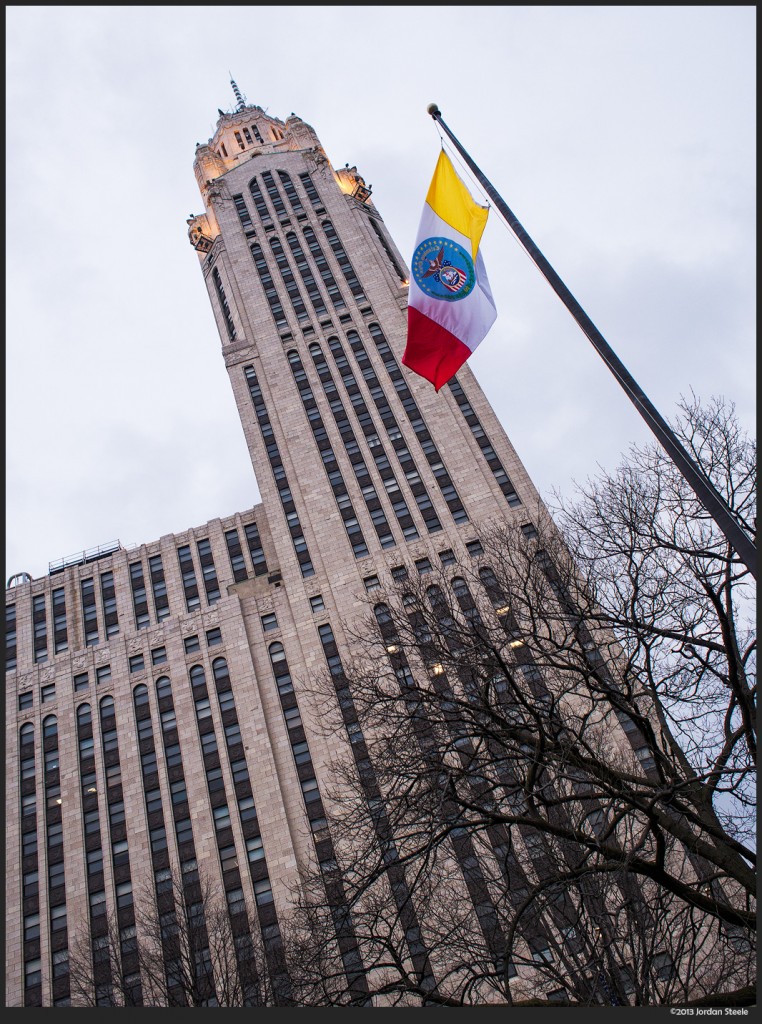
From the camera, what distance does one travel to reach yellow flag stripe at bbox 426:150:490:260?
1744cm

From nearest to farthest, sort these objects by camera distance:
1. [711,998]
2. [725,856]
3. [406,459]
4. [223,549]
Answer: [711,998]
[725,856]
[406,459]
[223,549]

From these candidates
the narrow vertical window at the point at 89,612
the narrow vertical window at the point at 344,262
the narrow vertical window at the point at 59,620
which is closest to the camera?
the narrow vertical window at the point at 89,612

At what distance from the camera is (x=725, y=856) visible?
515 inches

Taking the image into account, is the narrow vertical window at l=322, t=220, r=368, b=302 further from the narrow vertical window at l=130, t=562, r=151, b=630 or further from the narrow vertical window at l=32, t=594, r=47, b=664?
the narrow vertical window at l=32, t=594, r=47, b=664

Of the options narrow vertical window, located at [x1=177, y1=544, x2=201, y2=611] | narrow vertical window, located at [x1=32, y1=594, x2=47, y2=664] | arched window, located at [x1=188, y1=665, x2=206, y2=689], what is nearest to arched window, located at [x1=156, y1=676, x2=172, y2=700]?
arched window, located at [x1=188, y1=665, x2=206, y2=689]

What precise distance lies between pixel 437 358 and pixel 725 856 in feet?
36.1

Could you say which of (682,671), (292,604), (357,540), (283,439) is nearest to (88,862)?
(292,604)

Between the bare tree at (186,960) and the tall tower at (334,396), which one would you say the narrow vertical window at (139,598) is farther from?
the bare tree at (186,960)

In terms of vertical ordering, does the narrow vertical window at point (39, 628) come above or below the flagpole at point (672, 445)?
above

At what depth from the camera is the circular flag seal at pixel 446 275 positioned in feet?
56.4

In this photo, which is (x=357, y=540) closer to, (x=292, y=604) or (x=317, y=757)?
(x=292, y=604)

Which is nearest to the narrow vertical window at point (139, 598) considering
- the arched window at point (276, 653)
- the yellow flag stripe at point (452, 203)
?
the arched window at point (276, 653)

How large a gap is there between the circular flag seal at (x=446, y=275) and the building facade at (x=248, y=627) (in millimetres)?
34481

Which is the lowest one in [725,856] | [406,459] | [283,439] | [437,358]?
[725,856]
